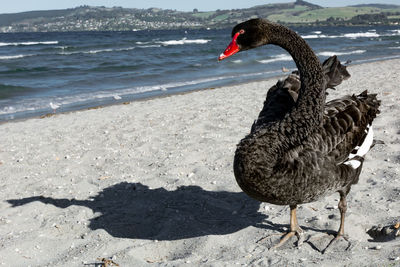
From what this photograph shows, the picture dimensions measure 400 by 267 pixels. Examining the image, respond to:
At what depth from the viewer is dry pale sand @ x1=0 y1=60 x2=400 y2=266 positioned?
4.13 m

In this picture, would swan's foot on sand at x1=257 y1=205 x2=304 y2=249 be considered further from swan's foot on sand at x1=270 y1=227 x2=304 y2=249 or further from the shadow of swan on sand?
the shadow of swan on sand

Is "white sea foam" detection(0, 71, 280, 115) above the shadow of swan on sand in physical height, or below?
below

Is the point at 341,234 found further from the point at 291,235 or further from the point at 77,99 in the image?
the point at 77,99

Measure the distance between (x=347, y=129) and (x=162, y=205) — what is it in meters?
2.29

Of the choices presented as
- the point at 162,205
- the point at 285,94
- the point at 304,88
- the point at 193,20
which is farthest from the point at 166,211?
the point at 193,20

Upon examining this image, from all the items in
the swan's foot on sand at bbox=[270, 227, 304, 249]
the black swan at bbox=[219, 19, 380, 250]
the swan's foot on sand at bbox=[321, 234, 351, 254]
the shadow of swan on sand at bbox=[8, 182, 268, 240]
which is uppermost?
the black swan at bbox=[219, 19, 380, 250]

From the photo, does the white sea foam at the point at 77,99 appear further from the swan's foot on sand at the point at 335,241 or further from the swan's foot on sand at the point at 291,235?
the swan's foot on sand at the point at 335,241

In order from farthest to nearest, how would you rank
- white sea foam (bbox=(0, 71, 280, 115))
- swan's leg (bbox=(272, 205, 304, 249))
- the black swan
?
white sea foam (bbox=(0, 71, 280, 115)) < swan's leg (bbox=(272, 205, 304, 249)) < the black swan

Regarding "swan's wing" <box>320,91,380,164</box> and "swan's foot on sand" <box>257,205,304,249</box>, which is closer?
"swan's wing" <box>320,91,380,164</box>

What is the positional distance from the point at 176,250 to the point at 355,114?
2138mm

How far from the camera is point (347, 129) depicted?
4.20 meters

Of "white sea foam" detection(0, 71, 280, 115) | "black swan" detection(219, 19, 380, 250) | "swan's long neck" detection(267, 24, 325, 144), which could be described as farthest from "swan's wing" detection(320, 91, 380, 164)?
"white sea foam" detection(0, 71, 280, 115)

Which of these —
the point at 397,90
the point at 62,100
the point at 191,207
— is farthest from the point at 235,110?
the point at 62,100

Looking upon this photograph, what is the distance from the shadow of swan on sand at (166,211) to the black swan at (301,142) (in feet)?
2.46
